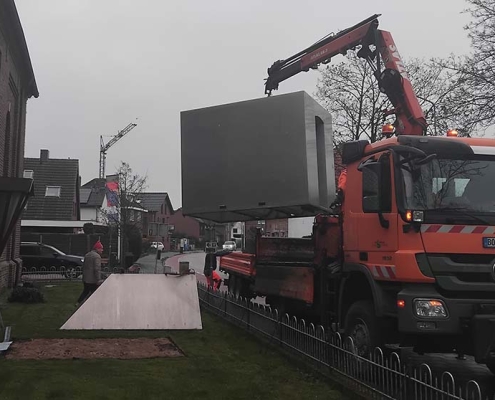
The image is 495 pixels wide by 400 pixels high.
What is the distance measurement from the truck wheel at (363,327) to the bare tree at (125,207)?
21.2 m

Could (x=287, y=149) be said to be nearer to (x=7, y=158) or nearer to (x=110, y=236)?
(x=7, y=158)

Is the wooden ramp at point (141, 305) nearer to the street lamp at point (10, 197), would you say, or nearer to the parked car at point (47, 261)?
the street lamp at point (10, 197)

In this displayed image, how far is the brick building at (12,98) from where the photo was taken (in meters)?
15.3

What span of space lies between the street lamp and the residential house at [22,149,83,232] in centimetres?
2953

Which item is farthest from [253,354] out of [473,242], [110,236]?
[110,236]

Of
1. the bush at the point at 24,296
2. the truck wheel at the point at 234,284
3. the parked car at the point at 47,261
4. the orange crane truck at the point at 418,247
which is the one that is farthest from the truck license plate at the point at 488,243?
the parked car at the point at 47,261

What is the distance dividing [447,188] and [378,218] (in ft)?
2.92

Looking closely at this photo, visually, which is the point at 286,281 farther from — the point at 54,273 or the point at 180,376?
the point at 54,273

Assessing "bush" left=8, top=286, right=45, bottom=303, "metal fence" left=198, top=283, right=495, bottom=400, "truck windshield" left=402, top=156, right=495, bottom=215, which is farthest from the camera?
"bush" left=8, top=286, right=45, bottom=303

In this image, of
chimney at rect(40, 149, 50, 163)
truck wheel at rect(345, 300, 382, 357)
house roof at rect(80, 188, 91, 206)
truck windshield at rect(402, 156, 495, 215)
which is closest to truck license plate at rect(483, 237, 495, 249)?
truck windshield at rect(402, 156, 495, 215)

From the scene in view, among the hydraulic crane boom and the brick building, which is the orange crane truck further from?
the brick building

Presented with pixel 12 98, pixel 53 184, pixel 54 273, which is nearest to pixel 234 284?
pixel 12 98

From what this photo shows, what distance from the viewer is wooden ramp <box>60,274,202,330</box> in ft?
33.4

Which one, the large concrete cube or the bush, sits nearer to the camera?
the large concrete cube
